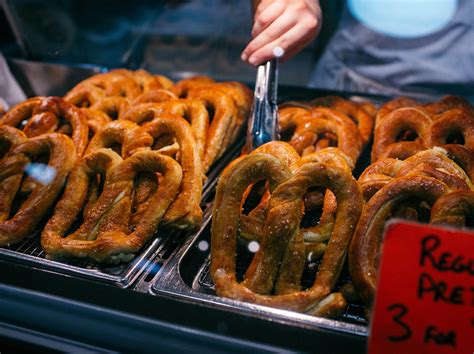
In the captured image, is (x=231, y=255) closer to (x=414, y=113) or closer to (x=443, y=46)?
(x=414, y=113)

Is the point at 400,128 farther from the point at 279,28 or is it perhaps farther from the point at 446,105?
the point at 279,28

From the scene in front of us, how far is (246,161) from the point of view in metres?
1.81

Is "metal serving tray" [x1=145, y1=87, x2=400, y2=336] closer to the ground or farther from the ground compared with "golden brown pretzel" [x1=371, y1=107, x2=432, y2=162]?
closer to the ground

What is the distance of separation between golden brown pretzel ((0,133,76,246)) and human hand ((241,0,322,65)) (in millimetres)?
976

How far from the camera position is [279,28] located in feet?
7.54

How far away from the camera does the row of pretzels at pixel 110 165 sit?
1.98m

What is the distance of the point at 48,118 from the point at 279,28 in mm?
1262

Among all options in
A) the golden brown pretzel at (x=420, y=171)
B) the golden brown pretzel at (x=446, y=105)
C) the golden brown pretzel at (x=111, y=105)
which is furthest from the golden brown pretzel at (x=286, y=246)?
the golden brown pretzel at (x=111, y=105)

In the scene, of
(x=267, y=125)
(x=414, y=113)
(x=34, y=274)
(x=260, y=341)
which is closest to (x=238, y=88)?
(x=267, y=125)

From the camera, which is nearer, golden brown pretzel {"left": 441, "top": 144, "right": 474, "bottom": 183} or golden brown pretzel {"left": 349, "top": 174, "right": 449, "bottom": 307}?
golden brown pretzel {"left": 349, "top": 174, "right": 449, "bottom": 307}

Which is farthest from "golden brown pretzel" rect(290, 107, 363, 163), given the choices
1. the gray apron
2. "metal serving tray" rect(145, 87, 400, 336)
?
the gray apron

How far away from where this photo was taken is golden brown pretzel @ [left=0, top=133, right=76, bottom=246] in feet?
6.64

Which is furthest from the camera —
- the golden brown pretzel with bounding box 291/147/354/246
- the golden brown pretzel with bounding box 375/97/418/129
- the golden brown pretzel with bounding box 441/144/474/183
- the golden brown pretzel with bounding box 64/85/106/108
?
the golden brown pretzel with bounding box 64/85/106/108

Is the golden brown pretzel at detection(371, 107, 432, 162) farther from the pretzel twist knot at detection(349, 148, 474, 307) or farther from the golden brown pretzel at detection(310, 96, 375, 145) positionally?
the pretzel twist knot at detection(349, 148, 474, 307)
